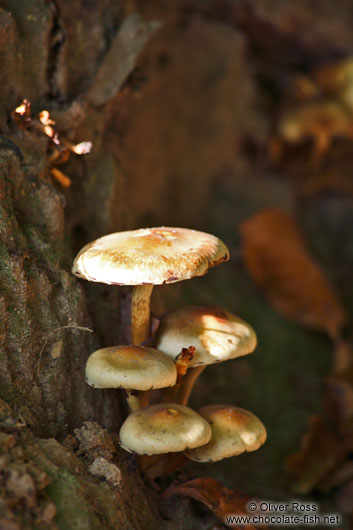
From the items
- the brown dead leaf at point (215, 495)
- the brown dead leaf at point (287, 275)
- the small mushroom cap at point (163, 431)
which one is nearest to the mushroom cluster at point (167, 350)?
the small mushroom cap at point (163, 431)

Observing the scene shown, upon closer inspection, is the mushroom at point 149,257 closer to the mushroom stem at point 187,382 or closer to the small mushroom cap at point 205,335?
the small mushroom cap at point 205,335

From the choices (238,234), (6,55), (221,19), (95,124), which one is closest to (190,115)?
(221,19)

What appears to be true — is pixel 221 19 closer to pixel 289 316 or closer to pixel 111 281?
pixel 289 316

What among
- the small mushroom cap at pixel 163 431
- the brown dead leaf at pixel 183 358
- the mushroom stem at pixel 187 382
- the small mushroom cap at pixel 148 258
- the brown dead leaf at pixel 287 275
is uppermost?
the small mushroom cap at pixel 148 258

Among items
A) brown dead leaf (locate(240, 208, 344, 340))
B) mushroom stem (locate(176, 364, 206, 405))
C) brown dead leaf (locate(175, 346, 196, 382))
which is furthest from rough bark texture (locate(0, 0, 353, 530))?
brown dead leaf (locate(175, 346, 196, 382))

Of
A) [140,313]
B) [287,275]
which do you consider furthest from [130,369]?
[287,275]

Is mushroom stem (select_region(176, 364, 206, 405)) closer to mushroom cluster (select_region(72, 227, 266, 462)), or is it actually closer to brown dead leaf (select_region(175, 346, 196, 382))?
mushroom cluster (select_region(72, 227, 266, 462))
